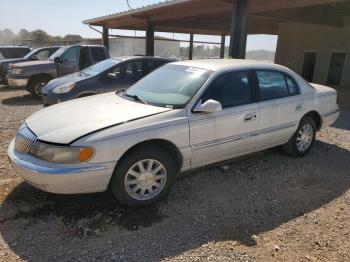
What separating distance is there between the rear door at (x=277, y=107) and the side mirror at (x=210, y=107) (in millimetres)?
988

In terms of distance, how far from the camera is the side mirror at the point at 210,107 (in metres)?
3.89

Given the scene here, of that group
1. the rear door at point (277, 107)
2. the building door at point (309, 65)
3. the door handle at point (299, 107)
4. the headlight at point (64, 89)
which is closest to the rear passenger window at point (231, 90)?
the rear door at point (277, 107)

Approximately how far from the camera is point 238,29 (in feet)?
36.3

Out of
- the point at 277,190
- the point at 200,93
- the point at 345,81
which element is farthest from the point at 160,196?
the point at 345,81

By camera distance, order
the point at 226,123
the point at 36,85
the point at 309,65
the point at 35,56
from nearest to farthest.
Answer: the point at 226,123 < the point at 36,85 < the point at 35,56 < the point at 309,65

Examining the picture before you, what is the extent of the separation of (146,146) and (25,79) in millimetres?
8838

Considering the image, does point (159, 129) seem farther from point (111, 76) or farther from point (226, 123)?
point (111, 76)

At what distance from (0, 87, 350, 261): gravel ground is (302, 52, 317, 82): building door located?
1412 cm

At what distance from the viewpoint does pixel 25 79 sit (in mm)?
11070

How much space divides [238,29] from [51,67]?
629cm

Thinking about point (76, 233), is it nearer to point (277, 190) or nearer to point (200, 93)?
point (200, 93)

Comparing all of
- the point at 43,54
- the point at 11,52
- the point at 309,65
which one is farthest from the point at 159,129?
the point at 309,65

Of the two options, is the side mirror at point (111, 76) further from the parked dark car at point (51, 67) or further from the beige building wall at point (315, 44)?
the beige building wall at point (315, 44)

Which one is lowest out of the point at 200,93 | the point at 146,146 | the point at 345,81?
the point at 345,81
